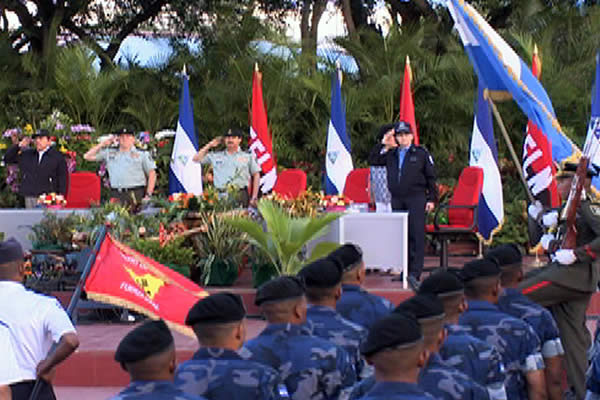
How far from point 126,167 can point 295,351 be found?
902 centimetres

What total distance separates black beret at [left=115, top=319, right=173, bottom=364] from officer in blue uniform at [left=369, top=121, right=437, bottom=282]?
322 inches

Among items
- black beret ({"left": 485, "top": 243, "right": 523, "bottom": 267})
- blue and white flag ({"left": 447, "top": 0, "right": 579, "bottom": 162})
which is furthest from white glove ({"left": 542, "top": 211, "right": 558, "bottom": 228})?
black beret ({"left": 485, "top": 243, "right": 523, "bottom": 267})

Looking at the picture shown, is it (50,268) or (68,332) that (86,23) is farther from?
(68,332)

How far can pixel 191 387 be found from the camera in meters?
4.12

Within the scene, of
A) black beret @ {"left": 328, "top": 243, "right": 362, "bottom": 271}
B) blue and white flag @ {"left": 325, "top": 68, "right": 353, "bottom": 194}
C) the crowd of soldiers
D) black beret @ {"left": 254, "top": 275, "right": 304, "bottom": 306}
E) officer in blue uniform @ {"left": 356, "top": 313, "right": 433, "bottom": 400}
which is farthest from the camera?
blue and white flag @ {"left": 325, "top": 68, "right": 353, "bottom": 194}

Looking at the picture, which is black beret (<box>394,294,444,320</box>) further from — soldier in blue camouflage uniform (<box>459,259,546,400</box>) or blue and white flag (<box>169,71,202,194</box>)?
blue and white flag (<box>169,71,202,194</box>)

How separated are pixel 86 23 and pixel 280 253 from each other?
15.5m

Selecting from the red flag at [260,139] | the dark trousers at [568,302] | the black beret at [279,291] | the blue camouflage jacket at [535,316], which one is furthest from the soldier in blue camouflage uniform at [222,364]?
the red flag at [260,139]

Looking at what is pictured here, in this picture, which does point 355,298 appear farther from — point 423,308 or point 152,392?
point 152,392

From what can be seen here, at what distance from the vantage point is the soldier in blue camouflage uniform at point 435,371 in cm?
405

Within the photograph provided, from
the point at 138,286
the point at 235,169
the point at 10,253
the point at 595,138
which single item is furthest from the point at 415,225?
the point at 10,253

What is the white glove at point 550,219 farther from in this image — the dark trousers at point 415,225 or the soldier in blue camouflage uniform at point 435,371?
the soldier in blue camouflage uniform at point 435,371

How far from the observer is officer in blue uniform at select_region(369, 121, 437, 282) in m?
11.9

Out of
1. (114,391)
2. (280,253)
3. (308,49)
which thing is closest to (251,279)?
(280,253)
